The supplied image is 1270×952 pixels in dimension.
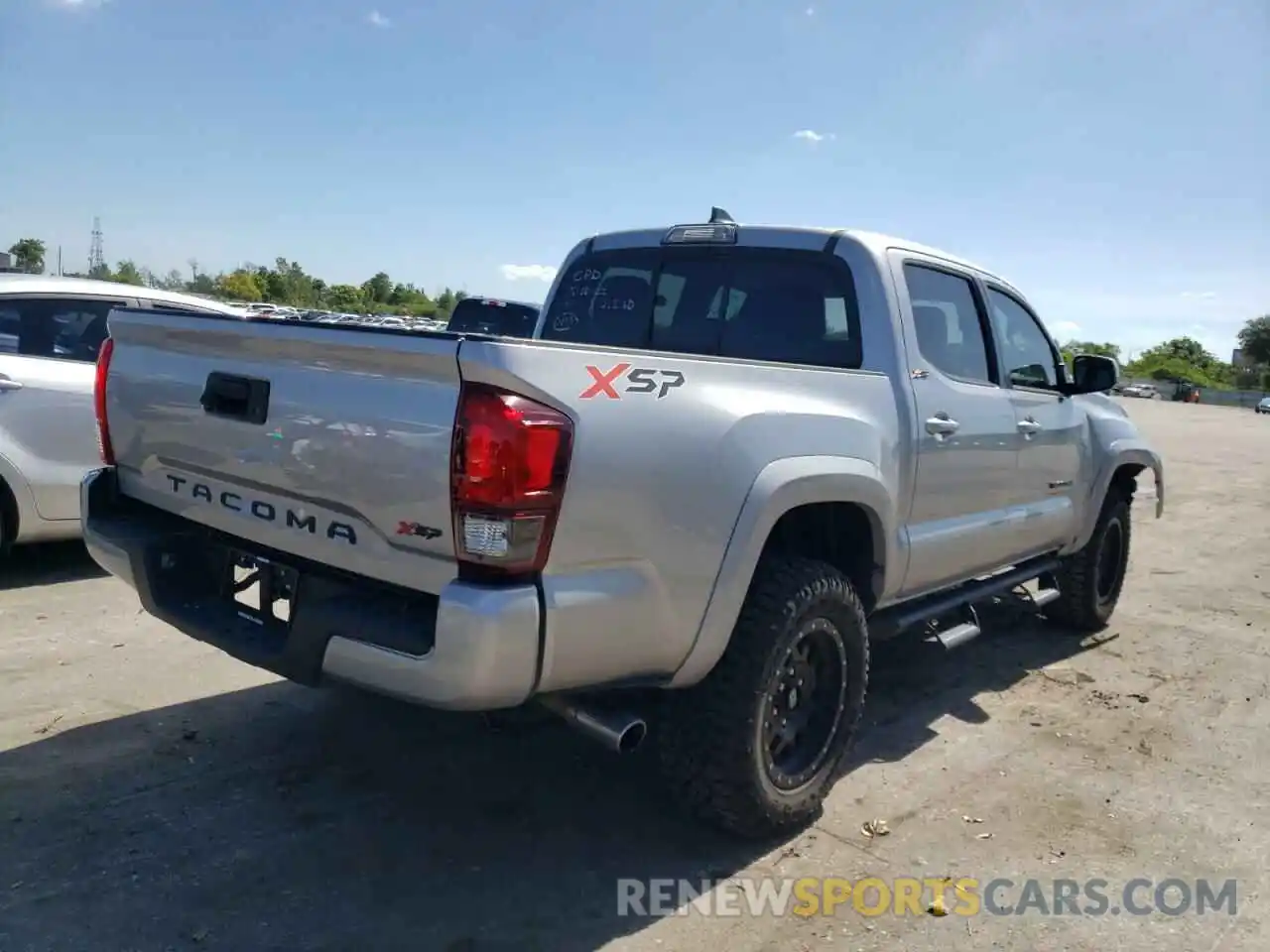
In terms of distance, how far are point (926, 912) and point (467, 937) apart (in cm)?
137

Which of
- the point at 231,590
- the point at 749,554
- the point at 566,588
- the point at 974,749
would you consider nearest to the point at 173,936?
the point at 231,590

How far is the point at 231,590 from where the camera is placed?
3.33 m

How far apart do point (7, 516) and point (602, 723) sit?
15.1 feet

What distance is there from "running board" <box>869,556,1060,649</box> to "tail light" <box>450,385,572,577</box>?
2042 mm

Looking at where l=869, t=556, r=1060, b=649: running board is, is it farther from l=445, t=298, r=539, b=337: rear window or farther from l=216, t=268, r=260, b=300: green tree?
l=216, t=268, r=260, b=300: green tree

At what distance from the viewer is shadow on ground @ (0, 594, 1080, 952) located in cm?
277

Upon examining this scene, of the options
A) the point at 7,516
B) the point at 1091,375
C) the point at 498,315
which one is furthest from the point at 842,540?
the point at 498,315

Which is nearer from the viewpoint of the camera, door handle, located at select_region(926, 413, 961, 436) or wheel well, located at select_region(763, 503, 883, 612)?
wheel well, located at select_region(763, 503, 883, 612)

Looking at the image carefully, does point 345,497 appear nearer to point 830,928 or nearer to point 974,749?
point 830,928

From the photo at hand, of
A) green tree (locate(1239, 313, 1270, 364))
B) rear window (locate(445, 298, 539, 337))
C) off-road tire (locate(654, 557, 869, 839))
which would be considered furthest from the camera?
green tree (locate(1239, 313, 1270, 364))

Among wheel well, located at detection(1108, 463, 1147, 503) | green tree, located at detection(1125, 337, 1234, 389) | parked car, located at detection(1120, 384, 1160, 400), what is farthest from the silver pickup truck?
green tree, located at detection(1125, 337, 1234, 389)

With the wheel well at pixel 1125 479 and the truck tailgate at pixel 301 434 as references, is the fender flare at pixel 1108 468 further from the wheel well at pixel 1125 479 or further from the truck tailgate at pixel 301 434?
the truck tailgate at pixel 301 434

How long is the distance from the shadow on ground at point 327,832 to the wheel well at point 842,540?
2.70ft

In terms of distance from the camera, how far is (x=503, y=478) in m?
2.46
